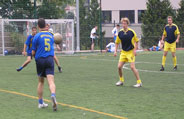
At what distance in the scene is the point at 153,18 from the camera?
40.1 metres

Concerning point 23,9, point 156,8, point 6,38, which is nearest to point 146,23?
point 156,8

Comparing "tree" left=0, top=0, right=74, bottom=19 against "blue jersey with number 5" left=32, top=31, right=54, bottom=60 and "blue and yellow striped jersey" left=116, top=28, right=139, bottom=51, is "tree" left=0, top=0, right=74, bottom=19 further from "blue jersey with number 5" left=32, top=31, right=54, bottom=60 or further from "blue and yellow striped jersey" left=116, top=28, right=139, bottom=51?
"blue jersey with number 5" left=32, top=31, right=54, bottom=60

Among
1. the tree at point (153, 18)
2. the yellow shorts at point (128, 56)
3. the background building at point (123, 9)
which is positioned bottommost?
the yellow shorts at point (128, 56)

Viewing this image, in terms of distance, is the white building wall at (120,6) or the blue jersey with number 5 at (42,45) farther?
the white building wall at (120,6)

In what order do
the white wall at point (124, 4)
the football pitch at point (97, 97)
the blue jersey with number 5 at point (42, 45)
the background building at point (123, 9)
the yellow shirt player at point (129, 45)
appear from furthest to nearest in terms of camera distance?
the background building at point (123, 9) < the white wall at point (124, 4) < the yellow shirt player at point (129, 45) < the blue jersey with number 5 at point (42, 45) < the football pitch at point (97, 97)

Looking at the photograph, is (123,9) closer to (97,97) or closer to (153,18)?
(153,18)

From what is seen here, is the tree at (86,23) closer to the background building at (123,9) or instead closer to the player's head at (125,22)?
the background building at (123,9)

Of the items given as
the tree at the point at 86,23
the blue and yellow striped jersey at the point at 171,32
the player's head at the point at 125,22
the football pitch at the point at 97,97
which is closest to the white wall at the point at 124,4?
the tree at the point at 86,23

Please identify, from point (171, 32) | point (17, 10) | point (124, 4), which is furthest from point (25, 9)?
point (124, 4)

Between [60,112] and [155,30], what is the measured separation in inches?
1208

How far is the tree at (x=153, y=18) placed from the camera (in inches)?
1517

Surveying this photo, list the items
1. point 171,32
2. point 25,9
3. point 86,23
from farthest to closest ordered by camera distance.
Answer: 1. point 86,23
2. point 25,9
3. point 171,32

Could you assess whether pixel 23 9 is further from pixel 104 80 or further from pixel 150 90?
pixel 150 90

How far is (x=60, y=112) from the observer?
28.2 ft
